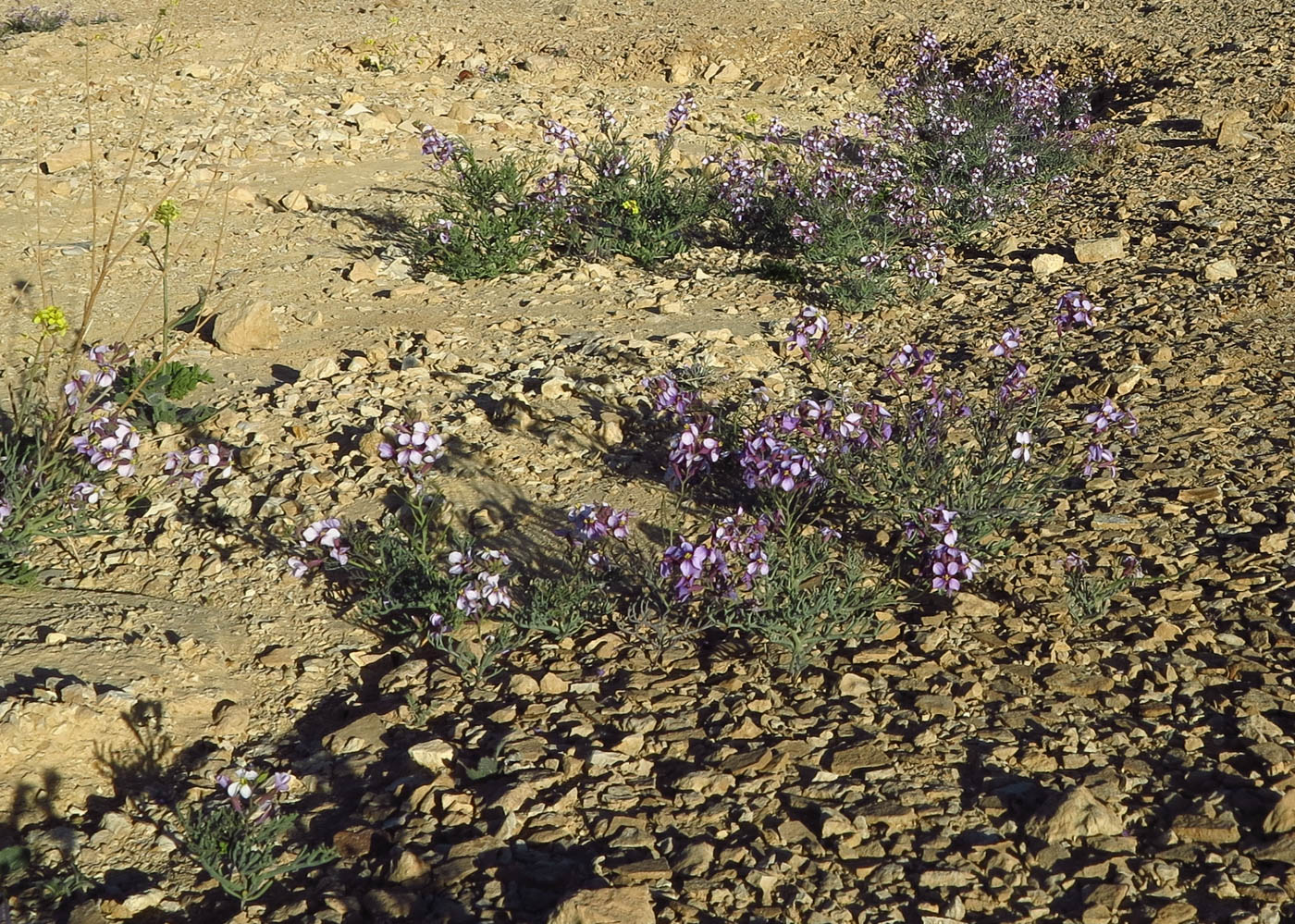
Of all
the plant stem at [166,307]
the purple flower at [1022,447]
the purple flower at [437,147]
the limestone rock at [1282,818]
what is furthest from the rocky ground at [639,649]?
the purple flower at [437,147]

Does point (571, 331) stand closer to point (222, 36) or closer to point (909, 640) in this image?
point (909, 640)

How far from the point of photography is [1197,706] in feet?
9.71

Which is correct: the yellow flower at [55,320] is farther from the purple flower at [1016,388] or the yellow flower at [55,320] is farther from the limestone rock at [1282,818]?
the limestone rock at [1282,818]

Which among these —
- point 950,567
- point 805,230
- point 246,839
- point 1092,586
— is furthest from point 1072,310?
point 246,839

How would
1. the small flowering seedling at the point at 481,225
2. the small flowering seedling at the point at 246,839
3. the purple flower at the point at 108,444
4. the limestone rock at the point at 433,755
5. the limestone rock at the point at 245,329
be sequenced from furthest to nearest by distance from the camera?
the small flowering seedling at the point at 481,225 → the limestone rock at the point at 245,329 → the purple flower at the point at 108,444 → the limestone rock at the point at 433,755 → the small flowering seedling at the point at 246,839

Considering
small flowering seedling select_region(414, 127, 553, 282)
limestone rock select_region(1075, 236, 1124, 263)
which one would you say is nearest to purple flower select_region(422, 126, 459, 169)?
small flowering seedling select_region(414, 127, 553, 282)

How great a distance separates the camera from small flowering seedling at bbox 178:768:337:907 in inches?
103

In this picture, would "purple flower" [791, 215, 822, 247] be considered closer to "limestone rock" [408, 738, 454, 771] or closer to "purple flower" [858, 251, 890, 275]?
"purple flower" [858, 251, 890, 275]

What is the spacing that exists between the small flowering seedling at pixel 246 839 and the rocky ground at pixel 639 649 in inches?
2.5

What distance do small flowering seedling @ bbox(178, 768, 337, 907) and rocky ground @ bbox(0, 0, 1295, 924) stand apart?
63mm

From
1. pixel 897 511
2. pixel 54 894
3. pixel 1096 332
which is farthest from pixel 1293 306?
pixel 54 894

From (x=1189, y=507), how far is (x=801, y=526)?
127 centimetres

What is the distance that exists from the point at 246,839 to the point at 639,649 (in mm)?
1231

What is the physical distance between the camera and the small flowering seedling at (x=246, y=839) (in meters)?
2.62
